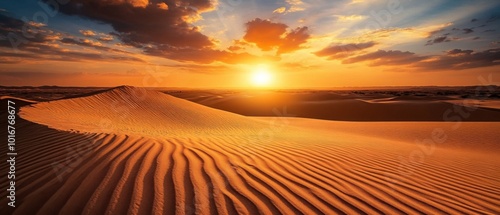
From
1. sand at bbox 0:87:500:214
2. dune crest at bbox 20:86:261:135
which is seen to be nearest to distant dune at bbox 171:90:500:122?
dune crest at bbox 20:86:261:135

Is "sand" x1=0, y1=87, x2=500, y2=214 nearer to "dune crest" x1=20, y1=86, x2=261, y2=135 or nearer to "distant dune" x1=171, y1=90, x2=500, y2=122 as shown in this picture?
"dune crest" x1=20, y1=86, x2=261, y2=135

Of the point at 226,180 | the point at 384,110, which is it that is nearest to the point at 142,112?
the point at 226,180

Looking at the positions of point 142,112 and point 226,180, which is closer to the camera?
point 226,180

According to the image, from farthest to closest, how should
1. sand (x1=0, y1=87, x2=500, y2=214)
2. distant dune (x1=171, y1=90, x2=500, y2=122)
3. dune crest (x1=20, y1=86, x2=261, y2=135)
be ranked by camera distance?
distant dune (x1=171, y1=90, x2=500, y2=122)
dune crest (x1=20, y1=86, x2=261, y2=135)
sand (x1=0, y1=87, x2=500, y2=214)

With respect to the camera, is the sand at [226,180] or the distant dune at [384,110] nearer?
the sand at [226,180]

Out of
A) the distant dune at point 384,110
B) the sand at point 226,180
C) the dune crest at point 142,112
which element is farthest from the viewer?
the distant dune at point 384,110

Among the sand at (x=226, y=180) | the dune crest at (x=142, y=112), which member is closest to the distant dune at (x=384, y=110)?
the dune crest at (x=142, y=112)

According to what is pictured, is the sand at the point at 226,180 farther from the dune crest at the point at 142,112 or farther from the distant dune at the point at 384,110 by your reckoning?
the distant dune at the point at 384,110

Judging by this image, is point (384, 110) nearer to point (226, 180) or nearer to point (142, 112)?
point (142, 112)

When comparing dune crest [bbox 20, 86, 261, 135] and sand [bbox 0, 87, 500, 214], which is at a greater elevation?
sand [bbox 0, 87, 500, 214]

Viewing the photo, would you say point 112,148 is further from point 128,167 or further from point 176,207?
point 176,207

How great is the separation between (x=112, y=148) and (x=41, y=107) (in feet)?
23.6

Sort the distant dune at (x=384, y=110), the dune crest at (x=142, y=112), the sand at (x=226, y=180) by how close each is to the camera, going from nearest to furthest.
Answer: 1. the sand at (x=226, y=180)
2. the dune crest at (x=142, y=112)
3. the distant dune at (x=384, y=110)

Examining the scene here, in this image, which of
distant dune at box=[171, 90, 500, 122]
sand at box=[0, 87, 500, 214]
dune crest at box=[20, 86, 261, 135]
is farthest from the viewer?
distant dune at box=[171, 90, 500, 122]
